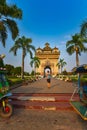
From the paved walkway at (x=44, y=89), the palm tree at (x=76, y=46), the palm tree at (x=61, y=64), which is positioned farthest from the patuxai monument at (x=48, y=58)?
the paved walkway at (x=44, y=89)

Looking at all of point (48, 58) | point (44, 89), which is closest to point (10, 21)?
point (44, 89)

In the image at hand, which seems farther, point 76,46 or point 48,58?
point 48,58

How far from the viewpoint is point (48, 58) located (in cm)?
11975

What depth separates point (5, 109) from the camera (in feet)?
25.9

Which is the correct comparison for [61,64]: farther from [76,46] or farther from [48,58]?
[76,46]

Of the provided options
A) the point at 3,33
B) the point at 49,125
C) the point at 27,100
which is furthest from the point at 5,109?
the point at 3,33

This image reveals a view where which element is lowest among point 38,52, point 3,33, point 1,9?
point 3,33

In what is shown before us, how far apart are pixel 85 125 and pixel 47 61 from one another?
368ft

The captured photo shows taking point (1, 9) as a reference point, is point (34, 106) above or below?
below

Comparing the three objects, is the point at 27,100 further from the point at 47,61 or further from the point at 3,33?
the point at 47,61

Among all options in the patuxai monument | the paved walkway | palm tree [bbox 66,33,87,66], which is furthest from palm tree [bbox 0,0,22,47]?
the patuxai monument

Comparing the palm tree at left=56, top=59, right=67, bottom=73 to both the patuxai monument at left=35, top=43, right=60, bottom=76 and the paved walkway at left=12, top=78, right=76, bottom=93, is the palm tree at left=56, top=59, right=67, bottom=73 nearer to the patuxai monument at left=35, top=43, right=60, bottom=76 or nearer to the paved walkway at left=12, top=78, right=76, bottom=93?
the patuxai monument at left=35, top=43, right=60, bottom=76

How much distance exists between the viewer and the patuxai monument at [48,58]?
118 meters

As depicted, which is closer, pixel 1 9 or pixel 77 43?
pixel 1 9
